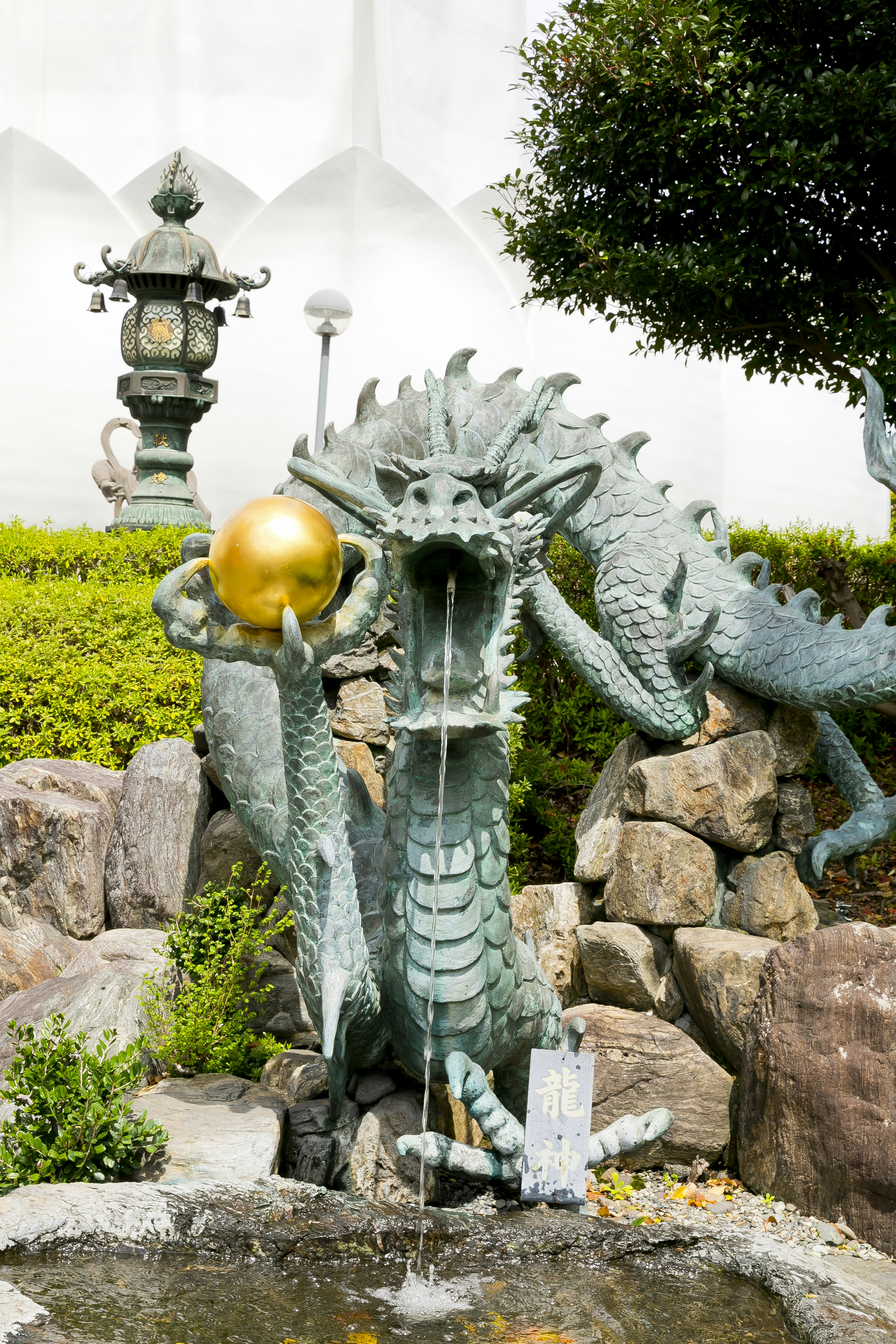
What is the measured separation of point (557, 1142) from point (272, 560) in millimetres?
1441

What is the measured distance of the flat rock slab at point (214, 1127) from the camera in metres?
2.83

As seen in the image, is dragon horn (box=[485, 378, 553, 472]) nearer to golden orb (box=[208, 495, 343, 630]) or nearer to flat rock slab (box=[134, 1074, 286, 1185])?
golden orb (box=[208, 495, 343, 630])

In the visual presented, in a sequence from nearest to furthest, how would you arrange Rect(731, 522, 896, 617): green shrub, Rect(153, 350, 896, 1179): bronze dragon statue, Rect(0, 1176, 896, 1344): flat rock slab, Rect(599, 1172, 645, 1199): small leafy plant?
Rect(0, 1176, 896, 1344): flat rock slab, Rect(153, 350, 896, 1179): bronze dragon statue, Rect(599, 1172, 645, 1199): small leafy plant, Rect(731, 522, 896, 617): green shrub

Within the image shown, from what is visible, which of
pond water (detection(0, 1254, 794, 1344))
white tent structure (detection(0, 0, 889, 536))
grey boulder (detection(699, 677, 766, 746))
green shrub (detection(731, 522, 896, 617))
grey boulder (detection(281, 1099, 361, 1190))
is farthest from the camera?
white tent structure (detection(0, 0, 889, 536))

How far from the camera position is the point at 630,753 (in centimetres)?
446

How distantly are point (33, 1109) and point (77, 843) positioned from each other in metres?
2.29

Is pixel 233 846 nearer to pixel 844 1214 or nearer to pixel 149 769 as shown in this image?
pixel 149 769

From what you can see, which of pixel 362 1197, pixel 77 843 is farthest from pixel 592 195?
→ pixel 362 1197

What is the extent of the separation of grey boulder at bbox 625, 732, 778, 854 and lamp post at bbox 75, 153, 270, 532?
19.3 ft

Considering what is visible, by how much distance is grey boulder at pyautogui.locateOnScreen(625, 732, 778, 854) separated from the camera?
13.7 ft

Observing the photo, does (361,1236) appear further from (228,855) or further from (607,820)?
(228,855)

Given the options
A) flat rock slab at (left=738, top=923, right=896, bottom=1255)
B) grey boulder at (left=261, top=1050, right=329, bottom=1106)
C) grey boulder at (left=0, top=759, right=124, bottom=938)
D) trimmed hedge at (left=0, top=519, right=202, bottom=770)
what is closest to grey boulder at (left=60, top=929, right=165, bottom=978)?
grey boulder at (left=0, top=759, right=124, bottom=938)

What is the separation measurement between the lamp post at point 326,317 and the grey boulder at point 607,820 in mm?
5771

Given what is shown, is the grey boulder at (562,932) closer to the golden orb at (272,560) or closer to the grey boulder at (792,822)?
the grey boulder at (792,822)
